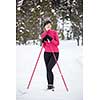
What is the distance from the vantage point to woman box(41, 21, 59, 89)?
2152 millimetres

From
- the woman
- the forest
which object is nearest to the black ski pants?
the woman

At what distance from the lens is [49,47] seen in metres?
2.17

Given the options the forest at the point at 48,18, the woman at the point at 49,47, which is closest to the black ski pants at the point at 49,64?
the woman at the point at 49,47

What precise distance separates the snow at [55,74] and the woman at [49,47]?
0.10 feet

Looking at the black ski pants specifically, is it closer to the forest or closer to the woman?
the woman

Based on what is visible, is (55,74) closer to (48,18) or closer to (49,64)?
(49,64)

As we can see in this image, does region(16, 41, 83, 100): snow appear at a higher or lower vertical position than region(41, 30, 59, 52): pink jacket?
lower

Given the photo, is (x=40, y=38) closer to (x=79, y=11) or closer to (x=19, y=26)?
(x=19, y=26)

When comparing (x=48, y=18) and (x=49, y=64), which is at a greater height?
(x=48, y=18)

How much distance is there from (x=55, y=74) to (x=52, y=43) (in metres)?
0.23

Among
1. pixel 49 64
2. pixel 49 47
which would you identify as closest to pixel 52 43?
pixel 49 47

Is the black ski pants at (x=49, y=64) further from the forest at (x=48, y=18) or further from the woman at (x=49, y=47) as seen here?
the forest at (x=48, y=18)
